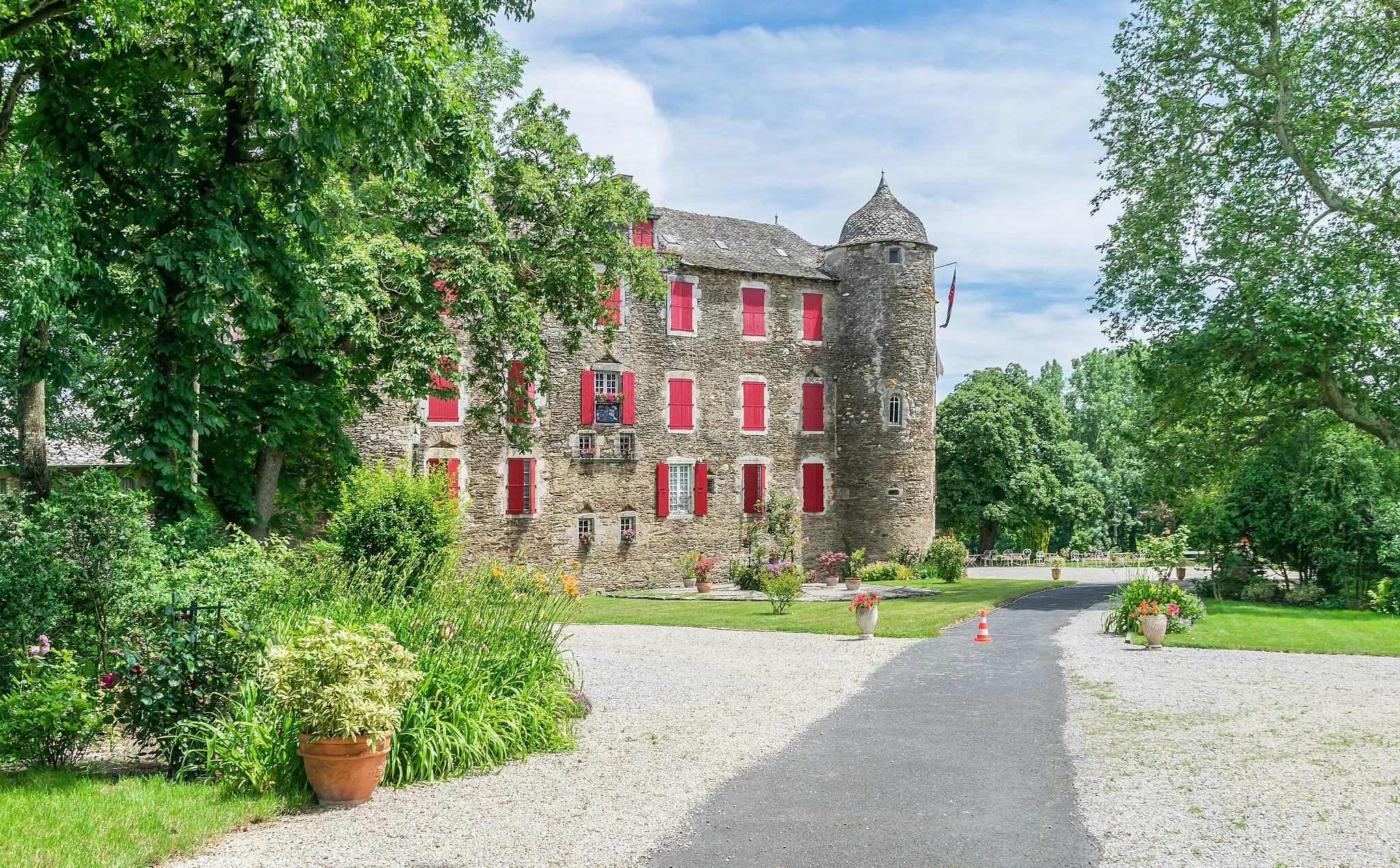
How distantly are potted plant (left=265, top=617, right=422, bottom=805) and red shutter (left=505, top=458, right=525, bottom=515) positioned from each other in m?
21.0

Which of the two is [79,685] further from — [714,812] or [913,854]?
[913,854]

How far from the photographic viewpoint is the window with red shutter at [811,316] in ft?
109

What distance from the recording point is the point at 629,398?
29.9 meters

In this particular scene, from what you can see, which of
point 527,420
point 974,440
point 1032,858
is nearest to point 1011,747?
point 1032,858

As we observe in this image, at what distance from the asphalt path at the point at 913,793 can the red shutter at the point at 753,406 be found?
20.4m

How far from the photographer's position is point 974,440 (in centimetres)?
4228

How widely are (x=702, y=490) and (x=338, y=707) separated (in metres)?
24.7

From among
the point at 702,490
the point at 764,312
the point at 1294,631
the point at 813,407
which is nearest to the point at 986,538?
the point at 813,407

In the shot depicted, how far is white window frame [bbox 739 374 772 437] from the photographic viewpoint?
31953 millimetres

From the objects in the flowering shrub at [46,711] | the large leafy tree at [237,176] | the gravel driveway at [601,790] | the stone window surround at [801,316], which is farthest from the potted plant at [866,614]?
the stone window surround at [801,316]

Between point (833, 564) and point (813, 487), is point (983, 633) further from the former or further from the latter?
point (813, 487)

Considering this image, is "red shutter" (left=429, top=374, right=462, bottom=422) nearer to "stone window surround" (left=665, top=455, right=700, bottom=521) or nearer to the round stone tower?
"stone window surround" (left=665, top=455, right=700, bottom=521)

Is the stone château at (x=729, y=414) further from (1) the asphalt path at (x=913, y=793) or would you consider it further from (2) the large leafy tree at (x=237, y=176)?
(1) the asphalt path at (x=913, y=793)

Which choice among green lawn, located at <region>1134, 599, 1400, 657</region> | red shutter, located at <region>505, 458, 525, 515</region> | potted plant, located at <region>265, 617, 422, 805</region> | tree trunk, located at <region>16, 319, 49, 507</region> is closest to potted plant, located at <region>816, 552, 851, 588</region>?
red shutter, located at <region>505, 458, 525, 515</region>
